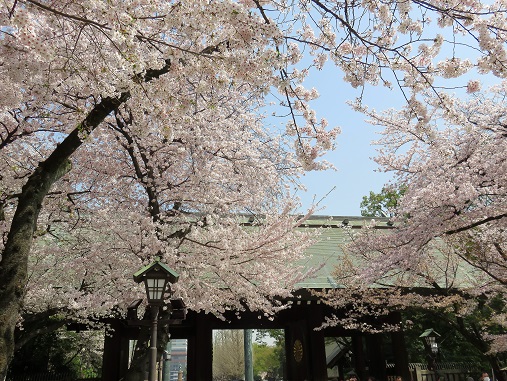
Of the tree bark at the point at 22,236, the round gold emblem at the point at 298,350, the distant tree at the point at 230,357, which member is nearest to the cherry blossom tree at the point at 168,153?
the tree bark at the point at 22,236

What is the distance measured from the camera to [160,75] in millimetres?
4613

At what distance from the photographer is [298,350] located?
1309 cm

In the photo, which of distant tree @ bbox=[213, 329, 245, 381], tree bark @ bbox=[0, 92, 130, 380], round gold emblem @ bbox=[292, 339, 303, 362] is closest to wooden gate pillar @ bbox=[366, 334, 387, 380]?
round gold emblem @ bbox=[292, 339, 303, 362]

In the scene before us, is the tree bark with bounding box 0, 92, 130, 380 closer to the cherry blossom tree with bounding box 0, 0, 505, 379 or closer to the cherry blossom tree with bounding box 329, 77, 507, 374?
the cherry blossom tree with bounding box 0, 0, 505, 379

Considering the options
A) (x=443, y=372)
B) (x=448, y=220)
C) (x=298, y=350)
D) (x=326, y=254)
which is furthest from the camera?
(x=326, y=254)

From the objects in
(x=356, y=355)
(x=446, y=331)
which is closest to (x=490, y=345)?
(x=356, y=355)

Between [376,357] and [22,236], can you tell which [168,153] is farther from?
[376,357]

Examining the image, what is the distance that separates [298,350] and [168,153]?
791 cm

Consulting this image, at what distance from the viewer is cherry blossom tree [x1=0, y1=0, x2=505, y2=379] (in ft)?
12.6

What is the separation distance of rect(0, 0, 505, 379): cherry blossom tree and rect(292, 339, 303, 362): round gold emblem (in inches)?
156

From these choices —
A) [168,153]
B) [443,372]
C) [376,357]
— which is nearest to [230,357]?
[376,357]

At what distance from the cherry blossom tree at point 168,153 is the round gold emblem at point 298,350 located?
13.0 feet

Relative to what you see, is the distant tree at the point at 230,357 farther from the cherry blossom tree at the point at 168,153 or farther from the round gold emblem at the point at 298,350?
the cherry blossom tree at the point at 168,153

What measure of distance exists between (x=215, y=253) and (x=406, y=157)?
5.56 meters
